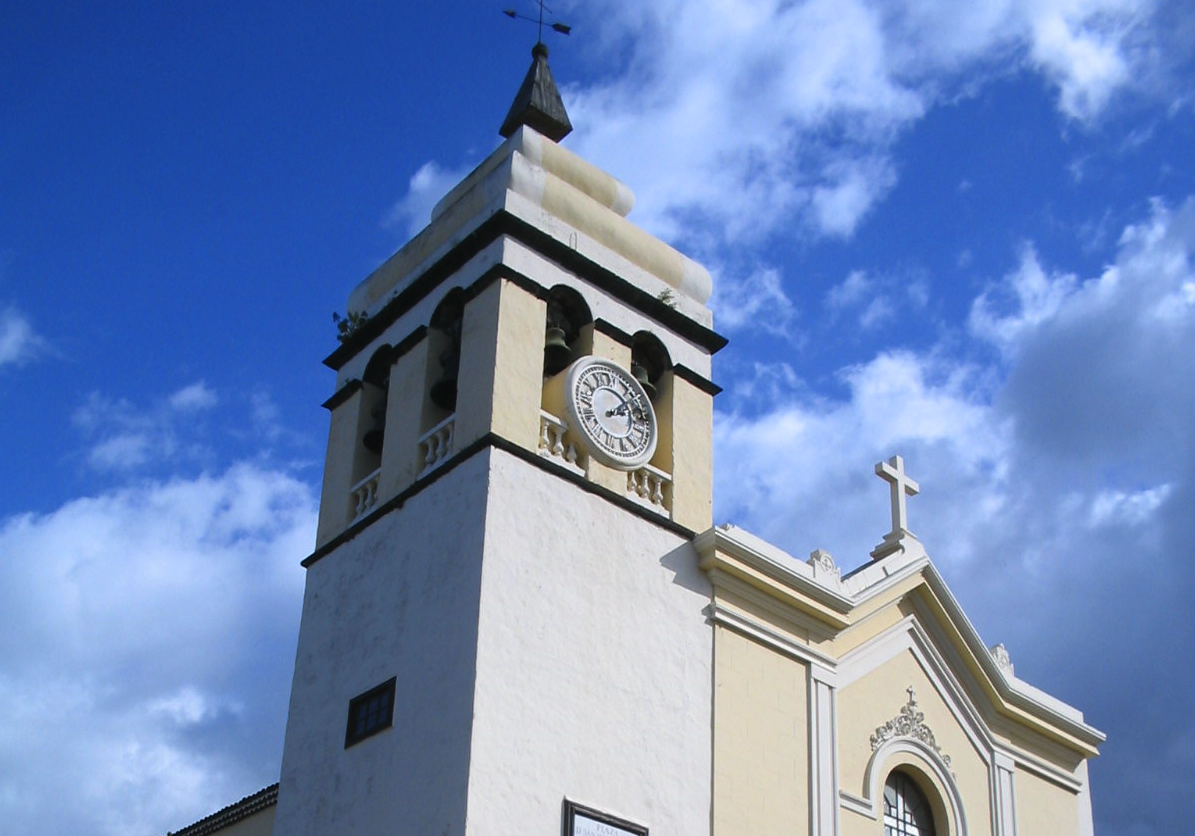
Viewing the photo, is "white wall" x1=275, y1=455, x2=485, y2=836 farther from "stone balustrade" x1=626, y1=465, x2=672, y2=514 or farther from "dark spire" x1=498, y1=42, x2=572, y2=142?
"dark spire" x1=498, y1=42, x2=572, y2=142

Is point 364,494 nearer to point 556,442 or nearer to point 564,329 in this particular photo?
point 556,442

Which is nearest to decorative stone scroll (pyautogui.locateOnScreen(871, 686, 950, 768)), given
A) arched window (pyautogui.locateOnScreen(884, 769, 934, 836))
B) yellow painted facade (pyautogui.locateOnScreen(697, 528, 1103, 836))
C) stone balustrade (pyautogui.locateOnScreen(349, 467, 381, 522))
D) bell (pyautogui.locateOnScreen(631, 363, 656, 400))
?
yellow painted facade (pyautogui.locateOnScreen(697, 528, 1103, 836))

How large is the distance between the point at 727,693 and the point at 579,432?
2922mm

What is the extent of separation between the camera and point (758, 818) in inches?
653

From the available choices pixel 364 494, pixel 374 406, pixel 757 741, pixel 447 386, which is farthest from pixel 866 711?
pixel 374 406

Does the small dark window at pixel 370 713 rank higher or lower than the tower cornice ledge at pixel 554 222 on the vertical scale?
lower

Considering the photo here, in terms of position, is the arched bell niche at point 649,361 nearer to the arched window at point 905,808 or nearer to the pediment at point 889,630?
the pediment at point 889,630

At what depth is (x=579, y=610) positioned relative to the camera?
16.1m

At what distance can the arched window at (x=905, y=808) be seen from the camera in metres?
18.4

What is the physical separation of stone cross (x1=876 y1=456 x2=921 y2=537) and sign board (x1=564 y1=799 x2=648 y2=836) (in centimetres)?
623

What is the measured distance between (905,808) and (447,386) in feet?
21.8

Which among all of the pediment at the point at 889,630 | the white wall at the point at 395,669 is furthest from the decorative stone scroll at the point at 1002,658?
the white wall at the point at 395,669

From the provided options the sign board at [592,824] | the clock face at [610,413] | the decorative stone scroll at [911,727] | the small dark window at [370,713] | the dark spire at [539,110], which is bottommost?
the sign board at [592,824]

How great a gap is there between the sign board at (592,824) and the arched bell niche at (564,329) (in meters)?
4.87
